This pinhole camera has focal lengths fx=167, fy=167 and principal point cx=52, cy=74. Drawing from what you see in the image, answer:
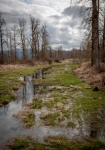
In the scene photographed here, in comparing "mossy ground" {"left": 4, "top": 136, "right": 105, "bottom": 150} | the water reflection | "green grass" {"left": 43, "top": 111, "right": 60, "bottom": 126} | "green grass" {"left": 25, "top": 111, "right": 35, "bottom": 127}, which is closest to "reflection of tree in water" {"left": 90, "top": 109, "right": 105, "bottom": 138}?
"mossy ground" {"left": 4, "top": 136, "right": 105, "bottom": 150}

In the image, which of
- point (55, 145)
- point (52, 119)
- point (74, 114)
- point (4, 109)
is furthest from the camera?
point (4, 109)

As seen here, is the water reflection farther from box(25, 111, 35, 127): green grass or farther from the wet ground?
box(25, 111, 35, 127): green grass

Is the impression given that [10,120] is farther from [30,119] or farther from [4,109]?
[4,109]

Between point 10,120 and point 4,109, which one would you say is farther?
point 4,109

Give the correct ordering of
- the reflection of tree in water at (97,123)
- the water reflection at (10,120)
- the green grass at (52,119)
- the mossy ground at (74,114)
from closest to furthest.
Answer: the mossy ground at (74,114) → the reflection of tree in water at (97,123) → the water reflection at (10,120) → the green grass at (52,119)

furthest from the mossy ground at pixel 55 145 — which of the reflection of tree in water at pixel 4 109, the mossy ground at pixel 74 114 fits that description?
the reflection of tree in water at pixel 4 109

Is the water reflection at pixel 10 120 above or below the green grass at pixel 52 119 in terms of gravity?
below

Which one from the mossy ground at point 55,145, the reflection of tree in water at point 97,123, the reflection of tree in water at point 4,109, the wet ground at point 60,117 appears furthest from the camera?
the reflection of tree in water at point 4,109

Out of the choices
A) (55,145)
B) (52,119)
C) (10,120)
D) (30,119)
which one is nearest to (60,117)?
(52,119)

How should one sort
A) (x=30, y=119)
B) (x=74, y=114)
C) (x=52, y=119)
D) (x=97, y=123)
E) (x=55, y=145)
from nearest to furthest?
1. (x=55, y=145)
2. (x=97, y=123)
3. (x=52, y=119)
4. (x=30, y=119)
5. (x=74, y=114)

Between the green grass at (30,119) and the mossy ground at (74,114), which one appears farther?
the green grass at (30,119)

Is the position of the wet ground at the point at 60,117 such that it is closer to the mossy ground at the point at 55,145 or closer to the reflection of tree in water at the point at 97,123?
the reflection of tree in water at the point at 97,123

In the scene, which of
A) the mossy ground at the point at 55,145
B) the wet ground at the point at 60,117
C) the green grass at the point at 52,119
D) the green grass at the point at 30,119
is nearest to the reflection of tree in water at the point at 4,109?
the wet ground at the point at 60,117

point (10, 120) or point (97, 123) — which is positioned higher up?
point (97, 123)
